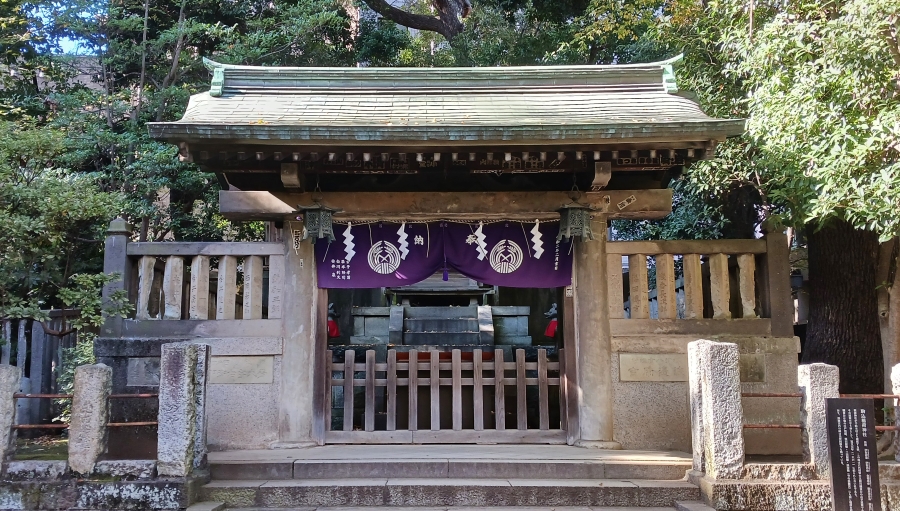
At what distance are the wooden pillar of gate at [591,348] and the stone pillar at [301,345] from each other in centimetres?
299

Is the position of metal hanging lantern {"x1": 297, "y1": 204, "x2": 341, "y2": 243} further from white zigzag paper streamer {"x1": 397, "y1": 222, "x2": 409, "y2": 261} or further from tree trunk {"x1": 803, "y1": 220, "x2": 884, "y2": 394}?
tree trunk {"x1": 803, "y1": 220, "x2": 884, "y2": 394}

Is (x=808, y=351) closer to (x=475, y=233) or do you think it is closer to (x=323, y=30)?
(x=475, y=233)

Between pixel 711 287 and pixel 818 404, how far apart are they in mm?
2381

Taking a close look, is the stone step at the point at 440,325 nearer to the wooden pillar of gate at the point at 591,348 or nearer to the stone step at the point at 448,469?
the wooden pillar of gate at the point at 591,348

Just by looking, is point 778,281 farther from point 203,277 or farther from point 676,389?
point 203,277

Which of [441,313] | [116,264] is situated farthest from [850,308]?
[116,264]

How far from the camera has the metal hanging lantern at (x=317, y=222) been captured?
8.23 meters

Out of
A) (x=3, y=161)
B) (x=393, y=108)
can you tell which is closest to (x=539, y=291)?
(x=393, y=108)

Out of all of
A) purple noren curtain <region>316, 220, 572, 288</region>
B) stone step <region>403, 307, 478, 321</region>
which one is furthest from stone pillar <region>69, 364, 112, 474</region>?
stone step <region>403, 307, 478, 321</region>

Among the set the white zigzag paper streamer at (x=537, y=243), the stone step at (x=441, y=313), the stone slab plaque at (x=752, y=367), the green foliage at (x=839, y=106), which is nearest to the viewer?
the green foliage at (x=839, y=106)

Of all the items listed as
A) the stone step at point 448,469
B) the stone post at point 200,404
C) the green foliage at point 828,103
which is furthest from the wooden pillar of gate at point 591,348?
the stone post at point 200,404

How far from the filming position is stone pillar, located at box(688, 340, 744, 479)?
256 inches

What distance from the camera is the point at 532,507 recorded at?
678 centimetres

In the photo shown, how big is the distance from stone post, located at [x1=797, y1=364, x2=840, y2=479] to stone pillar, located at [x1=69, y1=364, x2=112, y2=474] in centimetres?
729
